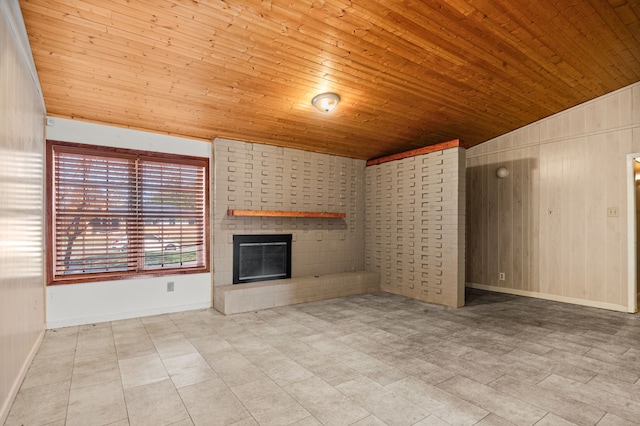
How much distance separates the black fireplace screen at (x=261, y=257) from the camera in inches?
199

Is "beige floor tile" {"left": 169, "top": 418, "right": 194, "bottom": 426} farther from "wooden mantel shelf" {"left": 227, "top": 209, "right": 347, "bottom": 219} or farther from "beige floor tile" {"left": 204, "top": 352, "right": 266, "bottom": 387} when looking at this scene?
"wooden mantel shelf" {"left": 227, "top": 209, "right": 347, "bottom": 219}

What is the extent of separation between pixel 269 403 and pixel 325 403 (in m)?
0.38

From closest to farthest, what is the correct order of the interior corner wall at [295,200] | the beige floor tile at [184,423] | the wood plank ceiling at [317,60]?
the beige floor tile at [184,423]
the wood plank ceiling at [317,60]
the interior corner wall at [295,200]

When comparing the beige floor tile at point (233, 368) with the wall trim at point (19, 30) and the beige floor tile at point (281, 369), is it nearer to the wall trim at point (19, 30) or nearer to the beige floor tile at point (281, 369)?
the beige floor tile at point (281, 369)

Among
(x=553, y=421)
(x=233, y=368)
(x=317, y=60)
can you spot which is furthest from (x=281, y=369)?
(x=317, y=60)

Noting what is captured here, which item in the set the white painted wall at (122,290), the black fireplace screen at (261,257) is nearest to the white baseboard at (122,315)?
the white painted wall at (122,290)

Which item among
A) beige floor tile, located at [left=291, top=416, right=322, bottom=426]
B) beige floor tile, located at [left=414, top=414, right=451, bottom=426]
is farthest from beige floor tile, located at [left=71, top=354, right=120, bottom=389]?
beige floor tile, located at [left=414, top=414, right=451, bottom=426]

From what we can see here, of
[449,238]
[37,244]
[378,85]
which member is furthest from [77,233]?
[449,238]

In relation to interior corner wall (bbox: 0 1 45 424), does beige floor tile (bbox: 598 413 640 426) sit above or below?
below

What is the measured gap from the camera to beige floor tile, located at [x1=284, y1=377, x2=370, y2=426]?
205 cm

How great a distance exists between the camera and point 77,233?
4.02 meters

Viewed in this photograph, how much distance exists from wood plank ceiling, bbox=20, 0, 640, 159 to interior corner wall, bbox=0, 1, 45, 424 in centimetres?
34

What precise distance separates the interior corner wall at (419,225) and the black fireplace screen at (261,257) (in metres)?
1.76

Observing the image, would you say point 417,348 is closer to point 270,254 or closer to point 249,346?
point 249,346
